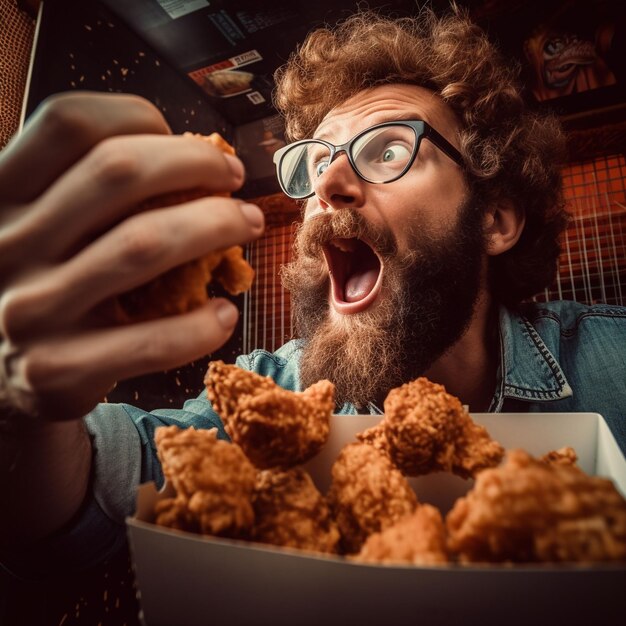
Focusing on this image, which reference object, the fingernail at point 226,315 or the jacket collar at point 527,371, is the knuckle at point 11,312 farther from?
the jacket collar at point 527,371

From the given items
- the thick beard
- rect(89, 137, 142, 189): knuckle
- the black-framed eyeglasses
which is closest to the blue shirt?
the thick beard

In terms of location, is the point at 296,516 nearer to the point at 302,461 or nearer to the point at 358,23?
the point at 302,461

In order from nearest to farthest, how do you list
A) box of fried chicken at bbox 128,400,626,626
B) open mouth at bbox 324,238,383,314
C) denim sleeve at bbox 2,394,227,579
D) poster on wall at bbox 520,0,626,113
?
box of fried chicken at bbox 128,400,626,626, denim sleeve at bbox 2,394,227,579, open mouth at bbox 324,238,383,314, poster on wall at bbox 520,0,626,113

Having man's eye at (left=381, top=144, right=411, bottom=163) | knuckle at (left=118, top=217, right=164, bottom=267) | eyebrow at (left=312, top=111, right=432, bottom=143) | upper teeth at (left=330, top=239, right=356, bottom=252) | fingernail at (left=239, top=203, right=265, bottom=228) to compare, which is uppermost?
eyebrow at (left=312, top=111, right=432, bottom=143)

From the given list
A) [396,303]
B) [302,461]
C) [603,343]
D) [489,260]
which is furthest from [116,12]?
[603,343]

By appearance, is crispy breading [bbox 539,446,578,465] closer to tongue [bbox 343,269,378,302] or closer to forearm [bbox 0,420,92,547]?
forearm [bbox 0,420,92,547]

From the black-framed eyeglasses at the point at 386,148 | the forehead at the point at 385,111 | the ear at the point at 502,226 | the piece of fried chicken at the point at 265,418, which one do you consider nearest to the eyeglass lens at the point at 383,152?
the black-framed eyeglasses at the point at 386,148
